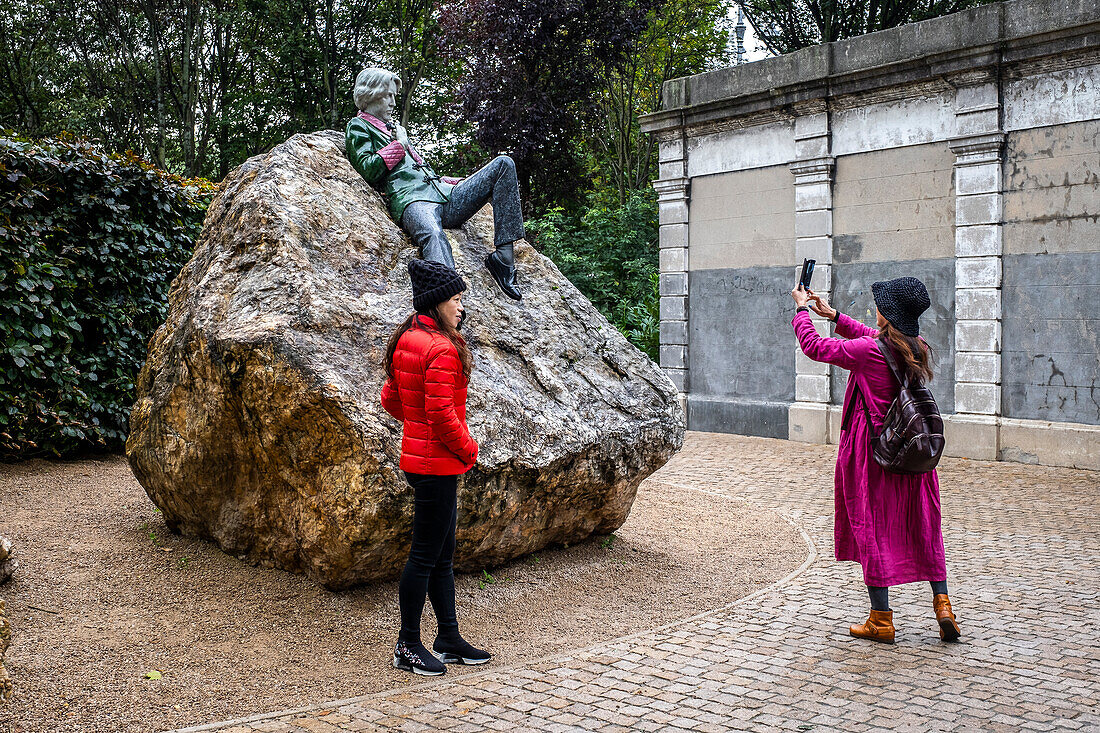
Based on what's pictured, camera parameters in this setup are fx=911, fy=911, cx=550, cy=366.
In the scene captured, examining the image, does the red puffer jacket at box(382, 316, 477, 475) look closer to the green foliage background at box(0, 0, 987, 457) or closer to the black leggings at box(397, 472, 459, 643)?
the black leggings at box(397, 472, 459, 643)

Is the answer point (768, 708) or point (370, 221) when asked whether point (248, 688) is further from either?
point (370, 221)

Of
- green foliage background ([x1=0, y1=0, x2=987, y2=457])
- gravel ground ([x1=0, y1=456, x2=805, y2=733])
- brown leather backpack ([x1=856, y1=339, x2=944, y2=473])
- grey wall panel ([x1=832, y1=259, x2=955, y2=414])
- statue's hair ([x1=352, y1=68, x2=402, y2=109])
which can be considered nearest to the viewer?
gravel ground ([x1=0, y1=456, x2=805, y2=733])

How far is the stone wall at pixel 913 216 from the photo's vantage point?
10492 millimetres

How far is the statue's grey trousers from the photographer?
246 inches

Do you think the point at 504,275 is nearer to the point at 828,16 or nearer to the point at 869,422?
the point at 869,422

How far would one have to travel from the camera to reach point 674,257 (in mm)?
14516

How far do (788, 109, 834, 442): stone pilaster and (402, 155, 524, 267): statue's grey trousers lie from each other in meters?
7.13

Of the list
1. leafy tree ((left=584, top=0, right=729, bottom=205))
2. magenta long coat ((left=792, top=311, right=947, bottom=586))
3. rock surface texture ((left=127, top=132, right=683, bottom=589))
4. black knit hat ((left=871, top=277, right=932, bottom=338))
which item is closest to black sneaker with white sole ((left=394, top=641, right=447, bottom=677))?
rock surface texture ((left=127, top=132, right=683, bottom=589))

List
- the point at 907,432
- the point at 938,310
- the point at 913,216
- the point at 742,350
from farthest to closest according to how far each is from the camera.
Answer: the point at 742,350 < the point at 913,216 < the point at 938,310 < the point at 907,432

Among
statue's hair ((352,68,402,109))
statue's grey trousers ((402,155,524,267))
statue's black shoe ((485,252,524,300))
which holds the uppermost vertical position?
statue's hair ((352,68,402,109))

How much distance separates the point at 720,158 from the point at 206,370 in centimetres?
1022

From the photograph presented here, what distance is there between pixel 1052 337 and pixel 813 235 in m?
3.40

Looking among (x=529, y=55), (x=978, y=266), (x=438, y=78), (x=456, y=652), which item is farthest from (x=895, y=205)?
(x=438, y=78)

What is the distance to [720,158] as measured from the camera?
45.5 feet
